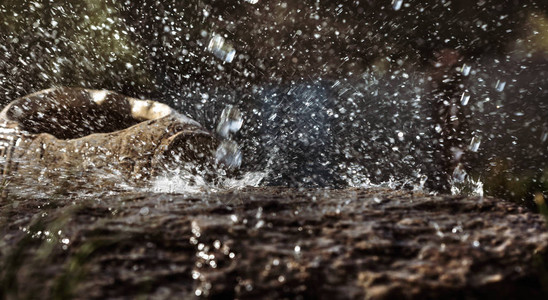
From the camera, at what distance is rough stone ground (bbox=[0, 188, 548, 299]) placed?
26.6 inches

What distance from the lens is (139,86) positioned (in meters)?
4.45

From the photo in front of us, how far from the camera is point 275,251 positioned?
2.63 feet

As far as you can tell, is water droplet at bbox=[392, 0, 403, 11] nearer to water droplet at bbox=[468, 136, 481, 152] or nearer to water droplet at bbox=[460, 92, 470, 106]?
water droplet at bbox=[460, 92, 470, 106]

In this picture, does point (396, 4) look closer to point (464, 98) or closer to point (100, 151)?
point (464, 98)

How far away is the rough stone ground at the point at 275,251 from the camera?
0.68 metres

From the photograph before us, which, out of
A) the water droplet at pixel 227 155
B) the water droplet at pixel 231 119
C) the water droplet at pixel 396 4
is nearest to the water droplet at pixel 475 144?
the water droplet at pixel 396 4

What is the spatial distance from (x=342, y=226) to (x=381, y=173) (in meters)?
3.05

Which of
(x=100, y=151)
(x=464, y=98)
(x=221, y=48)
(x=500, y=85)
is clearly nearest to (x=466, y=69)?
(x=464, y=98)

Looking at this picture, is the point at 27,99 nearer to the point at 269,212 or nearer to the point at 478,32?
the point at 269,212

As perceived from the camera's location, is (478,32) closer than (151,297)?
No

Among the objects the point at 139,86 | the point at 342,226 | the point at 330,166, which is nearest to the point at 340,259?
the point at 342,226

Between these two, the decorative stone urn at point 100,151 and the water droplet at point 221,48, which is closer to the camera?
the decorative stone urn at point 100,151

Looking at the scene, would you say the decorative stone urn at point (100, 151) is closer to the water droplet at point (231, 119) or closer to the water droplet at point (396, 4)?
the water droplet at point (231, 119)

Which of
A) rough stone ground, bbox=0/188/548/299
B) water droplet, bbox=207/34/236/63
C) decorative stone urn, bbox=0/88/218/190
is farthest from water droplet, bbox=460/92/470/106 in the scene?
rough stone ground, bbox=0/188/548/299
